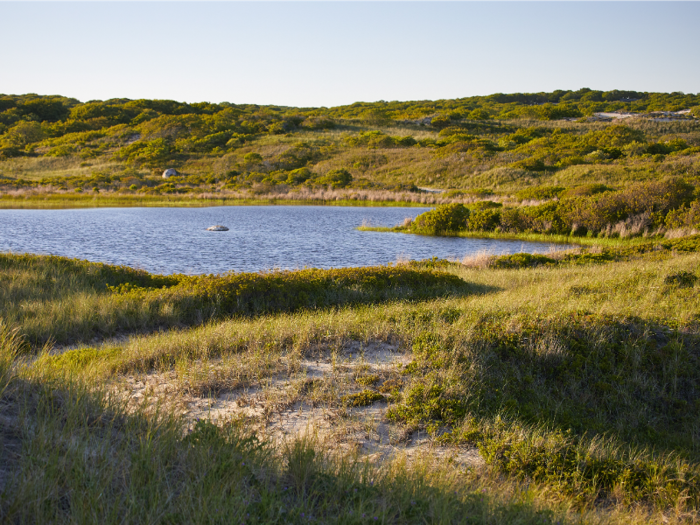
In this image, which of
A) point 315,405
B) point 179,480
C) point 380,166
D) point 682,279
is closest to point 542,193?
point 682,279

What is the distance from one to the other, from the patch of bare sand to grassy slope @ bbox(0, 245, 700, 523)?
17 centimetres

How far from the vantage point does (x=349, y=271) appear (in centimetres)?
1305

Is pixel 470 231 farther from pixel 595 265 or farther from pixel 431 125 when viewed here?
pixel 431 125

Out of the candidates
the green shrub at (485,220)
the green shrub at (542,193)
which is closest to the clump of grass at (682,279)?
the green shrub at (485,220)

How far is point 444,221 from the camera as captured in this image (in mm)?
Answer: 27281

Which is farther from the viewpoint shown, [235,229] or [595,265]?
[235,229]

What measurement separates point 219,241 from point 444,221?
41.6 feet

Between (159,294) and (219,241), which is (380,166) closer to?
(219,241)

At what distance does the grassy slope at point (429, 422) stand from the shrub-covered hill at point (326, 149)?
112ft

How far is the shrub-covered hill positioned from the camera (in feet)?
157

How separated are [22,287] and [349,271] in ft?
25.6

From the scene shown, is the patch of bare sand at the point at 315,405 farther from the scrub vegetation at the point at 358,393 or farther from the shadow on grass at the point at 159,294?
the shadow on grass at the point at 159,294

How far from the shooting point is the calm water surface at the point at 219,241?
61.0 ft

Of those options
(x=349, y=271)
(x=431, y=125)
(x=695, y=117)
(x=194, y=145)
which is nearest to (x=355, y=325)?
(x=349, y=271)
